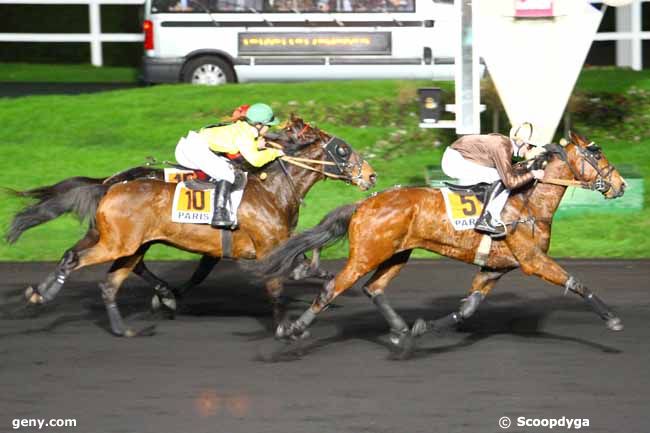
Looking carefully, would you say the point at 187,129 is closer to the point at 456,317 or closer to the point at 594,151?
the point at 456,317

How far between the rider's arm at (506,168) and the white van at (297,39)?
10.4 metres

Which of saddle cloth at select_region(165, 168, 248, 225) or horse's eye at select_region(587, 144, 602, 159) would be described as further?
saddle cloth at select_region(165, 168, 248, 225)

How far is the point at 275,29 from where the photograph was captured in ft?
65.1

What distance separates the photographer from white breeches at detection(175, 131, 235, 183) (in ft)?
32.2

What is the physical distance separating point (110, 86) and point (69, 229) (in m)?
8.45

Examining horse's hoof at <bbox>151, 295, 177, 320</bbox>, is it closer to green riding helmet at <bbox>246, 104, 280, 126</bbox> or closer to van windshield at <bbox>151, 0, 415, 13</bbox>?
green riding helmet at <bbox>246, 104, 280, 126</bbox>

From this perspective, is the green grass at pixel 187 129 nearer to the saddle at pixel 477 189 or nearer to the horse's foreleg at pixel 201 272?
the horse's foreleg at pixel 201 272

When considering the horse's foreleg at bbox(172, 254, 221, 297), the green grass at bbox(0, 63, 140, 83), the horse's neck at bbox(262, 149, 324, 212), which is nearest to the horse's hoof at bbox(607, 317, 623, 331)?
the horse's neck at bbox(262, 149, 324, 212)

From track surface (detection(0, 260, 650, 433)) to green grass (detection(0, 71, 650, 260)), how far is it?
3408 mm

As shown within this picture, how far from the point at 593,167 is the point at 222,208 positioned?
9.43 feet

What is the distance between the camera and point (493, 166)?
9.38 meters

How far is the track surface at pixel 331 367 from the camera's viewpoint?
765 centimetres

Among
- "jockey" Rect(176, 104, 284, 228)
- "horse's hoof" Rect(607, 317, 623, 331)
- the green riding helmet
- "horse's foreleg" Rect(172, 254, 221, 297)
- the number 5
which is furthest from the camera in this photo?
"horse's foreleg" Rect(172, 254, 221, 297)

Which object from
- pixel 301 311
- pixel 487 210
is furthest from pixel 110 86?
pixel 487 210
